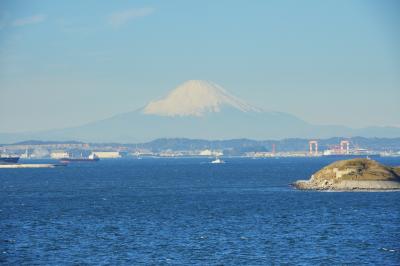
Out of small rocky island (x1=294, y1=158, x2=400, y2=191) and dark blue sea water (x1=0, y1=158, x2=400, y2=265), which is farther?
small rocky island (x1=294, y1=158, x2=400, y2=191)

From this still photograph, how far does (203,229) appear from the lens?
84.8 metres

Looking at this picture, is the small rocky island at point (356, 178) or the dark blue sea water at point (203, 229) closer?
the dark blue sea water at point (203, 229)

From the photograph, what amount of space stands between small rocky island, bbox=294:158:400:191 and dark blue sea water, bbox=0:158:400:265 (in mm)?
10090

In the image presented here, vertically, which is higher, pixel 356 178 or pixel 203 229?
pixel 356 178

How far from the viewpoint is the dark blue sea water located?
66.3 m

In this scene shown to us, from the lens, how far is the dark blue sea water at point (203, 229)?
66325 millimetres

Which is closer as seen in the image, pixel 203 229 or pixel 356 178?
pixel 203 229

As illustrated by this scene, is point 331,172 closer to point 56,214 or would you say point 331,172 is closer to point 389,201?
point 389,201

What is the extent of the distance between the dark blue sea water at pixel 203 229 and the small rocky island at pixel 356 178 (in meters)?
10.1

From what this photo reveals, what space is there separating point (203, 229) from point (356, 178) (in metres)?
70.8

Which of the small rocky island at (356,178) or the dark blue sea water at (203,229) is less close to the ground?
the small rocky island at (356,178)

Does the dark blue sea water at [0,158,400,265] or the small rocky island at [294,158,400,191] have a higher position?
the small rocky island at [294,158,400,191]

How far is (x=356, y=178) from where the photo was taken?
493 ft

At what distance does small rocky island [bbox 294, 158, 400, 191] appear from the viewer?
147 metres
